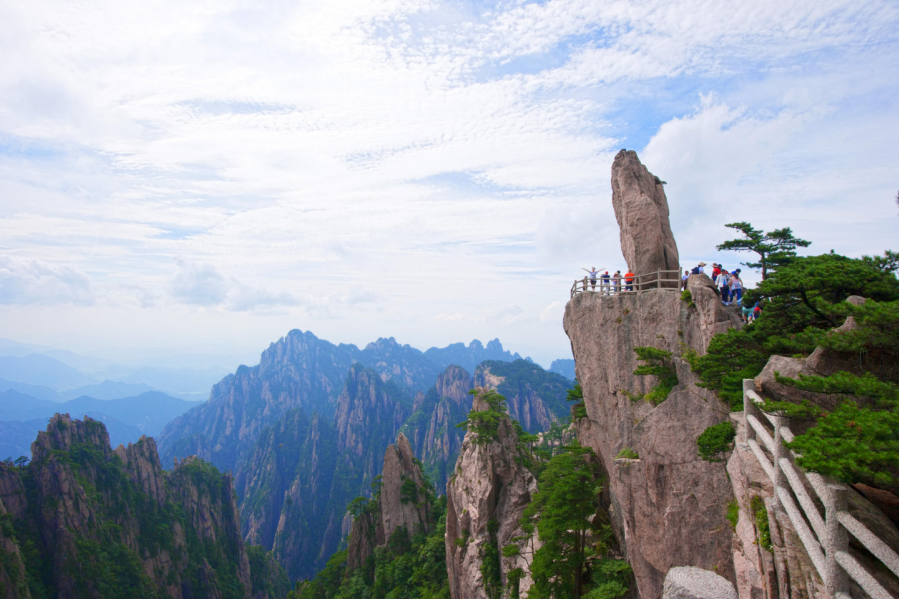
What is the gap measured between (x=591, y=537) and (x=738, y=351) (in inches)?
620

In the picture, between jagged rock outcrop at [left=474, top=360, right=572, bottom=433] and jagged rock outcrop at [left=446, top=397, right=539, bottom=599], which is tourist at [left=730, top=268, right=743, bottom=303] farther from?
jagged rock outcrop at [left=474, top=360, right=572, bottom=433]

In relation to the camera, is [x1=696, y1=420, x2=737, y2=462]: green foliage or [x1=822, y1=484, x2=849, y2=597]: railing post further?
[x1=696, y1=420, x2=737, y2=462]: green foliage

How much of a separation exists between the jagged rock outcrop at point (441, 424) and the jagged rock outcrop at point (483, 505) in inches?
3561

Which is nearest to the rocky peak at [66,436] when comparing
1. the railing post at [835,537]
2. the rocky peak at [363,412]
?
the railing post at [835,537]

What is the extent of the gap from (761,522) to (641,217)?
17000 mm

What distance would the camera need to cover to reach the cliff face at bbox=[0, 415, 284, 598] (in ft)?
176

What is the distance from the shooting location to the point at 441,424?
15388 cm

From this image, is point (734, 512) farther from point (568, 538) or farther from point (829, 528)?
point (568, 538)

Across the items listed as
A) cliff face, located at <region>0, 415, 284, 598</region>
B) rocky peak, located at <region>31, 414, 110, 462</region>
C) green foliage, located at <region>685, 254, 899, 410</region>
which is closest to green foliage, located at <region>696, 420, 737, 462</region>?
green foliage, located at <region>685, 254, 899, 410</region>

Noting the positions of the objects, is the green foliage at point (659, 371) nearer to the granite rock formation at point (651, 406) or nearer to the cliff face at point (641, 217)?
the granite rock formation at point (651, 406)

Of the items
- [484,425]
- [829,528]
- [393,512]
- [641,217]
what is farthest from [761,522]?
[393,512]

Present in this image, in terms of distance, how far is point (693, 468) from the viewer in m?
14.2

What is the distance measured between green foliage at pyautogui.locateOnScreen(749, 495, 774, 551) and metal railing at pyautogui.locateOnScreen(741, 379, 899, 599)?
112cm

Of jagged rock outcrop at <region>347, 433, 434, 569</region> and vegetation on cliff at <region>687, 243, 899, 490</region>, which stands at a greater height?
vegetation on cliff at <region>687, 243, 899, 490</region>
